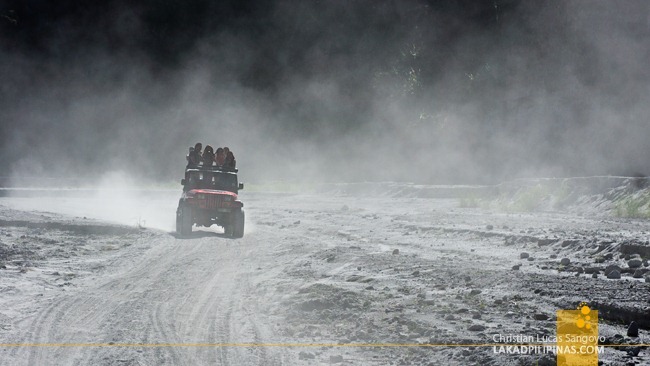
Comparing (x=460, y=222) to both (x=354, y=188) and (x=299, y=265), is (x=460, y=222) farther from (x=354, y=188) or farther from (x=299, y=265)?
(x=354, y=188)

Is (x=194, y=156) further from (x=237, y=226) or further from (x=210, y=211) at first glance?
(x=237, y=226)

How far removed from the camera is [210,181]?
73.1 feet

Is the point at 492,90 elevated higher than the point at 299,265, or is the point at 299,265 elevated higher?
the point at 492,90

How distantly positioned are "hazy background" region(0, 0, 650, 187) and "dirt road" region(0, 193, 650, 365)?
1720 cm

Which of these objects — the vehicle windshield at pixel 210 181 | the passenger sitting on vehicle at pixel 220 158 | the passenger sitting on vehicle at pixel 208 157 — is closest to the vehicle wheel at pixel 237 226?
the vehicle windshield at pixel 210 181

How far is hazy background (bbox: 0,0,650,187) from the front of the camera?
34.8 meters

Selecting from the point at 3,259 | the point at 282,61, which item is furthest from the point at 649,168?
the point at 282,61

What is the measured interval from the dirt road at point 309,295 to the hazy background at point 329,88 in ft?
56.4

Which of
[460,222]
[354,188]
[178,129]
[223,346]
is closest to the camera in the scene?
[223,346]

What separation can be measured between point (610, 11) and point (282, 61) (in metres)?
65.4

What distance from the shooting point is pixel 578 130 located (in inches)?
1339

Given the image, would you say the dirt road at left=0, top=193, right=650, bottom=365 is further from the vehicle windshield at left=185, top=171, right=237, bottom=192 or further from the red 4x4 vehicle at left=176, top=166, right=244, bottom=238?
the vehicle windshield at left=185, top=171, right=237, bottom=192

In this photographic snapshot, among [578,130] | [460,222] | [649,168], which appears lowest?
[460,222]

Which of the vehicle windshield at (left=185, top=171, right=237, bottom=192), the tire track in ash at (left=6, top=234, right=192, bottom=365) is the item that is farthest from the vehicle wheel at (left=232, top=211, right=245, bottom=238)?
the tire track in ash at (left=6, top=234, right=192, bottom=365)
